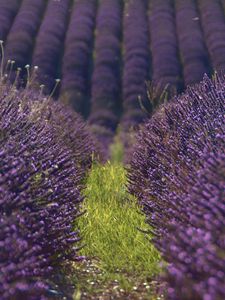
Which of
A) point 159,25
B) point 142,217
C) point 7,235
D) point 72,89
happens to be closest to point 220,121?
point 142,217

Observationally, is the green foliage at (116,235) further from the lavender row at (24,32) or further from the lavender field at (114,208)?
the lavender row at (24,32)

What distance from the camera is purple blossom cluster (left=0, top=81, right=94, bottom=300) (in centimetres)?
262

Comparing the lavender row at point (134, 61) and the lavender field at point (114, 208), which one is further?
the lavender row at point (134, 61)

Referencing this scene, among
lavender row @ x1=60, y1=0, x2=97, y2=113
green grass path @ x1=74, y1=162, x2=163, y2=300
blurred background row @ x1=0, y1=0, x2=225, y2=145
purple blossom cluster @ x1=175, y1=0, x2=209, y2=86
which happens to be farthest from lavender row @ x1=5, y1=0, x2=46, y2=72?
green grass path @ x1=74, y1=162, x2=163, y2=300

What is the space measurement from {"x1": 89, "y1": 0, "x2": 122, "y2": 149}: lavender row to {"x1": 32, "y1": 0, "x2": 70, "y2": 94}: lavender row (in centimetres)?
107

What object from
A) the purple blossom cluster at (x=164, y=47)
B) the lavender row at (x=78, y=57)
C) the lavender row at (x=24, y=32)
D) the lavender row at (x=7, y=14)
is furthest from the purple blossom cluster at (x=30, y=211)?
the lavender row at (x=7, y=14)

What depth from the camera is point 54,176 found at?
13.2 ft

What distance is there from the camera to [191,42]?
672 inches

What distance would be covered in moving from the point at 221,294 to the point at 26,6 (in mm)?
18496

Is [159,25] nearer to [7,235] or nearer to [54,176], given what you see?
[54,176]

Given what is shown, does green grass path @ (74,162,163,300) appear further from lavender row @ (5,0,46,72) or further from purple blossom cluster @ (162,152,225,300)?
lavender row @ (5,0,46,72)

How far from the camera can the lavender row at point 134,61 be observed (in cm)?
1468

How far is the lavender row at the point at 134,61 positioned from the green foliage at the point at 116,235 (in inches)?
336

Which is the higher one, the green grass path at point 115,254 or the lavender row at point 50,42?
the lavender row at point 50,42
